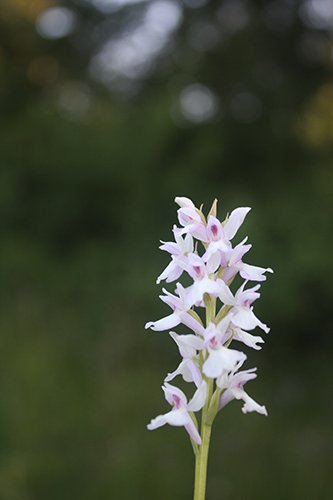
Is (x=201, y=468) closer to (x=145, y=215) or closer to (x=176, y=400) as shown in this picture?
(x=176, y=400)

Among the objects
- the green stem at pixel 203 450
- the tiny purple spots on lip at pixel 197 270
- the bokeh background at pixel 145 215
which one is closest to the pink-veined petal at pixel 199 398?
the green stem at pixel 203 450

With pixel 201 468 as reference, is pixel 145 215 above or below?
above

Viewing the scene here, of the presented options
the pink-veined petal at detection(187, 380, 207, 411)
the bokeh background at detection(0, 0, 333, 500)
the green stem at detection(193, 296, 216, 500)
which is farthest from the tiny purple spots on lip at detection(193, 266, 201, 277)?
the bokeh background at detection(0, 0, 333, 500)

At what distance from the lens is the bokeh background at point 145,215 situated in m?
4.11

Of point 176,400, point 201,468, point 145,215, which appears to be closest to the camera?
point 201,468

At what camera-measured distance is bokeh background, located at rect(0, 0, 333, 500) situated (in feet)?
13.5

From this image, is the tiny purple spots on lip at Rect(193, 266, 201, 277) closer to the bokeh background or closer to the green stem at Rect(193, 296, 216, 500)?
the green stem at Rect(193, 296, 216, 500)

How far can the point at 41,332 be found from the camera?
608 centimetres

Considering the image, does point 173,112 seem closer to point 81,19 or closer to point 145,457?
point 81,19

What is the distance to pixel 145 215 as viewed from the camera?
26.6 ft

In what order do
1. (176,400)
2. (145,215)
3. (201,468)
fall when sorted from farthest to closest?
(145,215)
(176,400)
(201,468)

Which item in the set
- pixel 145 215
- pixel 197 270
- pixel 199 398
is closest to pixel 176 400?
pixel 199 398

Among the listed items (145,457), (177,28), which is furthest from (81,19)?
(145,457)

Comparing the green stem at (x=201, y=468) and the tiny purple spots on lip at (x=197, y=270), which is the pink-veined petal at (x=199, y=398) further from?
the tiny purple spots on lip at (x=197, y=270)
